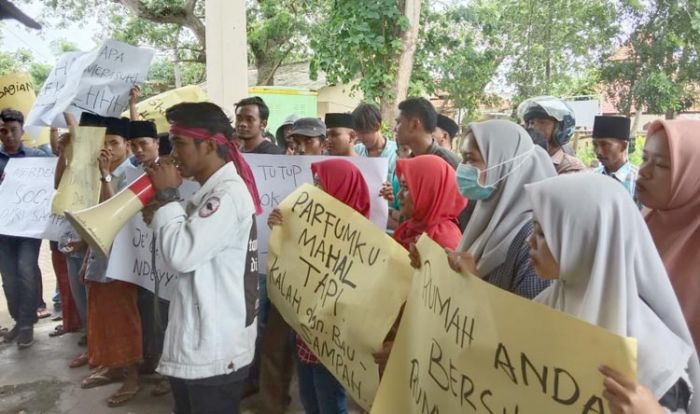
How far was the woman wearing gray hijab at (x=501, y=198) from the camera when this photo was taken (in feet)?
5.74

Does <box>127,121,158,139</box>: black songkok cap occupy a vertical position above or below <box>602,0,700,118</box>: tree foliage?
below

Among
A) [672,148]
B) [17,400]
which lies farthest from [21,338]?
[672,148]

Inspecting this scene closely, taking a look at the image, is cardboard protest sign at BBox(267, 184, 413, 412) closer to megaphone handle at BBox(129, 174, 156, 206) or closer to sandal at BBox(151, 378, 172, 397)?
megaphone handle at BBox(129, 174, 156, 206)

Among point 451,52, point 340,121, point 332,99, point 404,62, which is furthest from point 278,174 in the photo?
point 332,99

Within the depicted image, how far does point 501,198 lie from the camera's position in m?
1.94

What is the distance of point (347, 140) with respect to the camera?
388 cm

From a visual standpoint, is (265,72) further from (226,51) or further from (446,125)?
(446,125)

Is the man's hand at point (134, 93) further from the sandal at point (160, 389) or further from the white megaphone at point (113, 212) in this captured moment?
the sandal at point (160, 389)

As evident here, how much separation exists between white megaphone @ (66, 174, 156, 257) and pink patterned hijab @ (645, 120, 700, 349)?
1.82 meters

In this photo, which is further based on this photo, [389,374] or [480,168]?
[480,168]

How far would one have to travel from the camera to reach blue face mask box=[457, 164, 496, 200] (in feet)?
6.52

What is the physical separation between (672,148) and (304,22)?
11298 mm

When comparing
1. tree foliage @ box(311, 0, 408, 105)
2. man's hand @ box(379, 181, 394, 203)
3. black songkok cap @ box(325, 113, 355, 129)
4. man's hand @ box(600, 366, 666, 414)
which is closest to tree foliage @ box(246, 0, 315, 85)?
tree foliage @ box(311, 0, 408, 105)

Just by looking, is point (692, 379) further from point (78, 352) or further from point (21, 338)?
point (21, 338)
